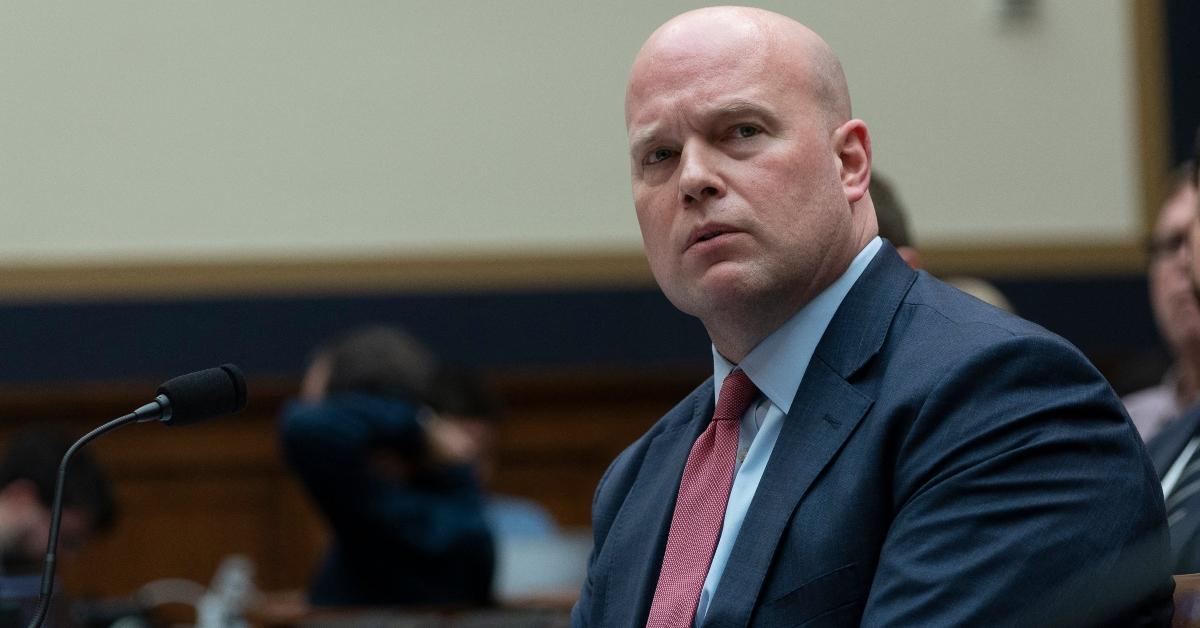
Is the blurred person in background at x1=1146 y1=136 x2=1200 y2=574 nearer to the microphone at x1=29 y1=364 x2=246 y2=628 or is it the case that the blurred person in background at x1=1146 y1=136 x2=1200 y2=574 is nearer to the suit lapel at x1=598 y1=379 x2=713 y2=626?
the suit lapel at x1=598 y1=379 x2=713 y2=626

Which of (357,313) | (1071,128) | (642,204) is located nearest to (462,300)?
(357,313)

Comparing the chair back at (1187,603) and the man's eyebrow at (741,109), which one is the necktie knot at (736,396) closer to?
the man's eyebrow at (741,109)

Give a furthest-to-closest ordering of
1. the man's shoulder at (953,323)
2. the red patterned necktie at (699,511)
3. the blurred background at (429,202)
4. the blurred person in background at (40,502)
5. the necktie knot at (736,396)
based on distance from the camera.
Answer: the blurred background at (429,202), the blurred person in background at (40,502), the necktie knot at (736,396), the red patterned necktie at (699,511), the man's shoulder at (953,323)

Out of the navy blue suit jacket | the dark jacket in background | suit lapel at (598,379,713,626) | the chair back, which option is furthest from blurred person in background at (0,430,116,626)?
the chair back

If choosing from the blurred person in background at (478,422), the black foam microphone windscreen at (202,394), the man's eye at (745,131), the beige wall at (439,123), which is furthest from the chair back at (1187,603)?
the beige wall at (439,123)

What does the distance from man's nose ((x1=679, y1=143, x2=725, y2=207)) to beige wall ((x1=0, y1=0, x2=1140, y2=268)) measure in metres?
3.86

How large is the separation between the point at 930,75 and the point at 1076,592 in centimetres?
457

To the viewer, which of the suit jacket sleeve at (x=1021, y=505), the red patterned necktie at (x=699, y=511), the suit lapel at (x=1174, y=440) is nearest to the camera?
the suit jacket sleeve at (x=1021, y=505)

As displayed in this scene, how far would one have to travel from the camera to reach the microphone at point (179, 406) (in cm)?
179

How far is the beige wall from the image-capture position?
5574mm

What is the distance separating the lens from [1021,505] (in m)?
1.48

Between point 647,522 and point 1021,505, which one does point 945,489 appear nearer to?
point 1021,505

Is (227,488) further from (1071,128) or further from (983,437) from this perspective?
(983,437)

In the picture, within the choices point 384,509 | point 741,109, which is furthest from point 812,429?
point 384,509
